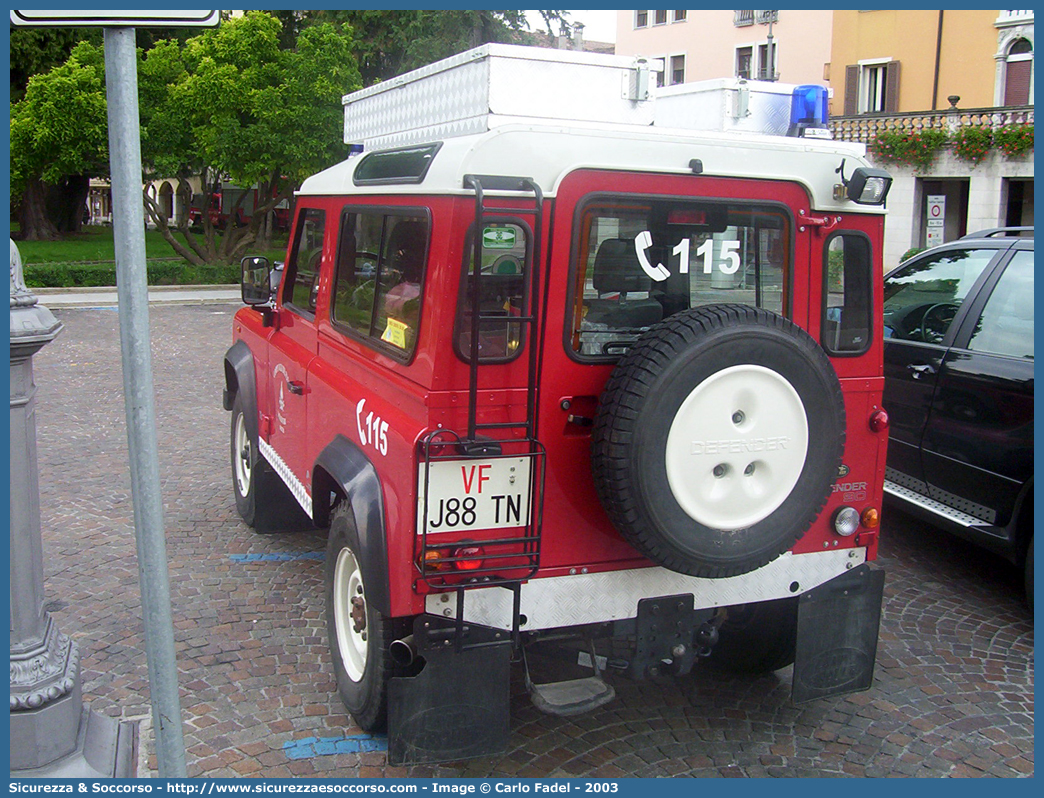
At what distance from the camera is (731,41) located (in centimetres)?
3794

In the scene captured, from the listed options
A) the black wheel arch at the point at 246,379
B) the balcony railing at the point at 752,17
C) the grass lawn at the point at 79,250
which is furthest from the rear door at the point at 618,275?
the balcony railing at the point at 752,17

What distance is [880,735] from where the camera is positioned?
4141 millimetres

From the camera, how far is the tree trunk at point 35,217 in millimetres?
34812

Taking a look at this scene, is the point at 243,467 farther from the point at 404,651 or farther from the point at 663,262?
the point at 663,262

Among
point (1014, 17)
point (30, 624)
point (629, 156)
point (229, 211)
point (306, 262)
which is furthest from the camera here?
point (229, 211)

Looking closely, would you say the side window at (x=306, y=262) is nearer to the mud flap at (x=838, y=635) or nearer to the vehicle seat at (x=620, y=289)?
the vehicle seat at (x=620, y=289)

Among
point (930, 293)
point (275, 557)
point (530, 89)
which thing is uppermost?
point (530, 89)

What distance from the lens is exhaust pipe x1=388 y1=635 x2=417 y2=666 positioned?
3.59 metres

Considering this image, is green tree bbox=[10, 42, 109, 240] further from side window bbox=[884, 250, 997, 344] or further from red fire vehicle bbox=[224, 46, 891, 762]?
red fire vehicle bbox=[224, 46, 891, 762]

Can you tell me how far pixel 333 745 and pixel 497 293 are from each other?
198 centimetres

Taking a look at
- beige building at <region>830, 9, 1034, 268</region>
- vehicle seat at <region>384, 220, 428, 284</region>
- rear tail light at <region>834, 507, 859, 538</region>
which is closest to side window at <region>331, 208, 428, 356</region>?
vehicle seat at <region>384, 220, 428, 284</region>

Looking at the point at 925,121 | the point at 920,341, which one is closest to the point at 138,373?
the point at 920,341

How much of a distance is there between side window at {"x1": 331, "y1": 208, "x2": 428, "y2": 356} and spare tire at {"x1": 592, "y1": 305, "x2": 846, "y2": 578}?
847 millimetres

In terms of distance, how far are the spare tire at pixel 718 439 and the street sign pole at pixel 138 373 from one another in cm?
145
